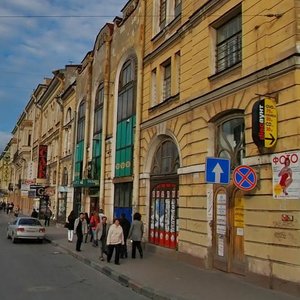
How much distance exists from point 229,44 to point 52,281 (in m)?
8.90

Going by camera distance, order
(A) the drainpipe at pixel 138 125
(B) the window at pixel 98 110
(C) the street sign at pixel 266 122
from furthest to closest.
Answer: (B) the window at pixel 98 110
(A) the drainpipe at pixel 138 125
(C) the street sign at pixel 266 122

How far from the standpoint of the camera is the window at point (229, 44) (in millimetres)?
14633

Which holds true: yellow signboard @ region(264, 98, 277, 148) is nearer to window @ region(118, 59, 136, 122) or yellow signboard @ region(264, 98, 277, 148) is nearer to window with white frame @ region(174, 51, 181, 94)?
window with white frame @ region(174, 51, 181, 94)

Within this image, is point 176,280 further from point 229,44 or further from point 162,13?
point 162,13

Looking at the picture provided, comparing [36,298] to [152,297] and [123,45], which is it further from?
[123,45]

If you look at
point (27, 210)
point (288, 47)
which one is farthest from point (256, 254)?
point (27, 210)

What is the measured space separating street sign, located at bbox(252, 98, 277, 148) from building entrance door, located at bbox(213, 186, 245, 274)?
250 cm

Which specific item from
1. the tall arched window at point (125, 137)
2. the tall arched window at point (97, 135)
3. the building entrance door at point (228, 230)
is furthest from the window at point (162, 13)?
the tall arched window at point (97, 135)

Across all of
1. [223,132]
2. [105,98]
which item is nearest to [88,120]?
[105,98]

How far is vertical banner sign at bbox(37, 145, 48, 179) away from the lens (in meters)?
49.4

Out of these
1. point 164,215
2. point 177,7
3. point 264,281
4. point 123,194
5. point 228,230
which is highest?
point 177,7

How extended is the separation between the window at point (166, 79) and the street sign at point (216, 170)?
7.79 m

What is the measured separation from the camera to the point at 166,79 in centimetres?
2052

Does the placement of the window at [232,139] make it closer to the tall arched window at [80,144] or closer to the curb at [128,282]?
the curb at [128,282]
